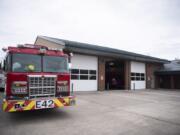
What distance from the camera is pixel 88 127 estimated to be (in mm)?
5035

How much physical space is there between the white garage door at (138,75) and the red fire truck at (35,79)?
698 inches

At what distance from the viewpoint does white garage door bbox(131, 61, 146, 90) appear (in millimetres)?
22639

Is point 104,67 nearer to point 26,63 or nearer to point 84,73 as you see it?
point 84,73

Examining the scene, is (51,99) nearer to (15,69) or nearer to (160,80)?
(15,69)

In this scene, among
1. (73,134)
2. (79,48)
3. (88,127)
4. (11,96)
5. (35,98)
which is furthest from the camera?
(79,48)

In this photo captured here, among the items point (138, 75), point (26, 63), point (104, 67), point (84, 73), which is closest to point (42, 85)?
point (26, 63)

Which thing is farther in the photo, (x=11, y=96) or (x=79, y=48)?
(x=79, y=48)

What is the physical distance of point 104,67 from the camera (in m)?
19.3

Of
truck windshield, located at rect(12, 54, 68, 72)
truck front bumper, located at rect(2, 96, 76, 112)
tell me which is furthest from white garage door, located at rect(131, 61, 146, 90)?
truck front bumper, located at rect(2, 96, 76, 112)

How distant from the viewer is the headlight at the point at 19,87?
5412 millimetres

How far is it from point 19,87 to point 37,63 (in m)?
1.15

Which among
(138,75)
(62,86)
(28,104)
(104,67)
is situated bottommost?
(28,104)

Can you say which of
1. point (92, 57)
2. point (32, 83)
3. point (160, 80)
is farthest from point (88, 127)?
point (160, 80)

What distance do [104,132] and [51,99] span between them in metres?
2.40
